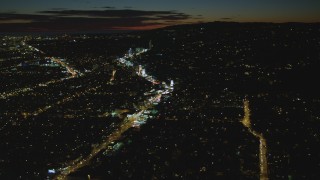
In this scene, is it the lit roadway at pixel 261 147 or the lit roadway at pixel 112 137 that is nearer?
the lit roadway at pixel 261 147

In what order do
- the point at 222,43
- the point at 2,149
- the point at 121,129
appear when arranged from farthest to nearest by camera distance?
the point at 222,43, the point at 121,129, the point at 2,149

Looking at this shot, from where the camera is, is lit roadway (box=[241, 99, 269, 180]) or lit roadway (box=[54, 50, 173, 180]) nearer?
lit roadway (box=[241, 99, 269, 180])

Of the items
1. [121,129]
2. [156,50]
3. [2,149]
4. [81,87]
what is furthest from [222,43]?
[2,149]

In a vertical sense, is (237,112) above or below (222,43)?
below

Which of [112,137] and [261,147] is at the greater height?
[261,147]

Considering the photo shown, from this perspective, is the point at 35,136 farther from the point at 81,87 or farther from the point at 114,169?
the point at 81,87

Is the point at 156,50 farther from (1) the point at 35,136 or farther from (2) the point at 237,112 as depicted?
(1) the point at 35,136

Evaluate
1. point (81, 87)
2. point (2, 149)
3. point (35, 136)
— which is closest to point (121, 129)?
point (35, 136)

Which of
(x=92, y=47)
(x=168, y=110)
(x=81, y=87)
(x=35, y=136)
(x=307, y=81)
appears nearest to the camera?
(x=35, y=136)

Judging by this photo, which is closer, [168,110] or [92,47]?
[168,110]

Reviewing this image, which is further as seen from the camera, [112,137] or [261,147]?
[112,137]
